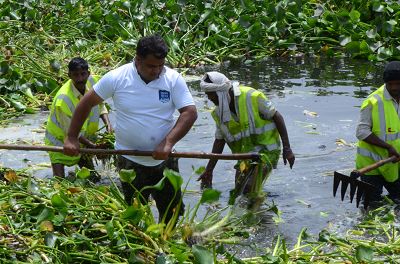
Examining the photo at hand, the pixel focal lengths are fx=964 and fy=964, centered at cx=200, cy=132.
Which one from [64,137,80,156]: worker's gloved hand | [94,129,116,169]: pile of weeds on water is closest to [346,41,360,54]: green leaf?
[94,129,116,169]: pile of weeds on water

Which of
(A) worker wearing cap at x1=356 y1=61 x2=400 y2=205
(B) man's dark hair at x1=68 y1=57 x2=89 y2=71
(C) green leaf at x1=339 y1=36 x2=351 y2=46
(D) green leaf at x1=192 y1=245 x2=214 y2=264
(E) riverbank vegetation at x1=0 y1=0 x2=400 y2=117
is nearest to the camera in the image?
(D) green leaf at x1=192 y1=245 x2=214 y2=264

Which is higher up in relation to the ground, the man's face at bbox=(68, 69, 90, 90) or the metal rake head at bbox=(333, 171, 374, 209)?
the man's face at bbox=(68, 69, 90, 90)

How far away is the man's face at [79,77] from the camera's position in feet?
29.1

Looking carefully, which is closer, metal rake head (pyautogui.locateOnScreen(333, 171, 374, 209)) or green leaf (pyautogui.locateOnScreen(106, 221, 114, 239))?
green leaf (pyautogui.locateOnScreen(106, 221, 114, 239))

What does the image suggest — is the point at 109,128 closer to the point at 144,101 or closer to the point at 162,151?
the point at 144,101

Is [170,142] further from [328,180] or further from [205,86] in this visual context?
[328,180]

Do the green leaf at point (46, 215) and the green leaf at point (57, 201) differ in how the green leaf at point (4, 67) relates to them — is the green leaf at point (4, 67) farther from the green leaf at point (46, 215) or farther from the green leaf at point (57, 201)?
the green leaf at point (46, 215)

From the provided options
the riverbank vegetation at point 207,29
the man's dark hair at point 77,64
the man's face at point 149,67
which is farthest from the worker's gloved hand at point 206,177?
the riverbank vegetation at point 207,29

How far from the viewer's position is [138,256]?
6.20 metres

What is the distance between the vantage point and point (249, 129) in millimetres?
8352

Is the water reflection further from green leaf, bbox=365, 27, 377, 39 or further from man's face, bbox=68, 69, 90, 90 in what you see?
man's face, bbox=68, 69, 90, 90

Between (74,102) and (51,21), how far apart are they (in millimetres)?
6961

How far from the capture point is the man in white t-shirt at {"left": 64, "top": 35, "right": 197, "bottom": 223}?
684 cm

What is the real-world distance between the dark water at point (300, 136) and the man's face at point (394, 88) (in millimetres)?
1132
